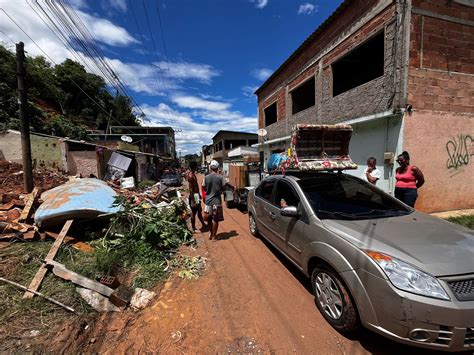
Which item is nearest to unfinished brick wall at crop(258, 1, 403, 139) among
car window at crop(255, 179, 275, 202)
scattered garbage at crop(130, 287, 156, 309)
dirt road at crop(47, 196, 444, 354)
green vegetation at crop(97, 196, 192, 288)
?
car window at crop(255, 179, 275, 202)

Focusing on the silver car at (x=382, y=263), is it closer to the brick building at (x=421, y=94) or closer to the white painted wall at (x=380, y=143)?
the white painted wall at (x=380, y=143)

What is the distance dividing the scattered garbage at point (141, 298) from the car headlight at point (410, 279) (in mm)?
2802

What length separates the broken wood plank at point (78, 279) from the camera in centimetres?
285

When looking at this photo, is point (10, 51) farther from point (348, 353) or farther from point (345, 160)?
point (348, 353)

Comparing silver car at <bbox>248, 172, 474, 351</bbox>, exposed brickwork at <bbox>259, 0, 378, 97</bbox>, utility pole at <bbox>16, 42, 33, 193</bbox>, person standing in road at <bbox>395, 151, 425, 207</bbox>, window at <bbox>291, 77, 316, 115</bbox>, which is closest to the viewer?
silver car at <bbox>248, 172, 474, 351</bbox>

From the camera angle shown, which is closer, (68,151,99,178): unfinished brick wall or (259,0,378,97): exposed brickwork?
(259,0,378,97): exposed brickwork

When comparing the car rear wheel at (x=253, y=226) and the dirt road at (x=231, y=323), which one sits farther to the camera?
the car rear wheel at (x=253, y=226)

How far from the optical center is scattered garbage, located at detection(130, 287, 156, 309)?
2864 millimetres

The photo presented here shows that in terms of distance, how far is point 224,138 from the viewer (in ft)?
120

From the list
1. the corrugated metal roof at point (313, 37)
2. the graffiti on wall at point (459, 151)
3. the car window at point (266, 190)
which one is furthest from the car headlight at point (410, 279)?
the corrugated metal roof at point (313, 37)

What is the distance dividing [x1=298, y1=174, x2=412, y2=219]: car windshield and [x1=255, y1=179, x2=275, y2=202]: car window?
37.4 inches

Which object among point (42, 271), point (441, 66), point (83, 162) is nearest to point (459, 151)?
point (441, 66)

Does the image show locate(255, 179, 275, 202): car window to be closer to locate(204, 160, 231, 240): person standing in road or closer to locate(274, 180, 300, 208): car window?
locate(274, 180, 300, 208): car window

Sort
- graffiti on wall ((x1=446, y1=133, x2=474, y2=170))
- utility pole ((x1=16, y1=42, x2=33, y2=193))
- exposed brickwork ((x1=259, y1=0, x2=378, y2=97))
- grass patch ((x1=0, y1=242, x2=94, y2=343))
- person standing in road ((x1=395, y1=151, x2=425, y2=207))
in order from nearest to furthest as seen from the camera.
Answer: grass patch ((x1=0, y1=242, x2=94, y2=343)), person standing in road ((x1=395, y1=151, x2=425, y2=207)), utility pole ((x1=16, y1=42, x2=33, y2=193)), graffiti on wall ((x1=446, y1=133, x2=474, y2=170)), exposed brickwork ((x1=259, y1=0, x2=378, y2=97))
